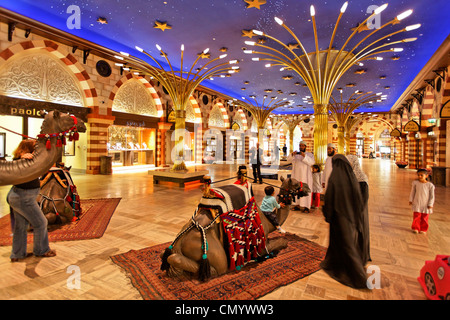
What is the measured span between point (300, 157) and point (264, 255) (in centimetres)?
325

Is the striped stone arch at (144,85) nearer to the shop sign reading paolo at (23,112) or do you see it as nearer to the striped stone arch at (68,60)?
the striped stone arch at (68,60)

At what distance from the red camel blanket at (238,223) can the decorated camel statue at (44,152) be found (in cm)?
162

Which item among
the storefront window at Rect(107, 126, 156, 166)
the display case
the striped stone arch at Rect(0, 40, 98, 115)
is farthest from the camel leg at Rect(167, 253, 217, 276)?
the storefront window at Rect(107, 126, 156, 166)

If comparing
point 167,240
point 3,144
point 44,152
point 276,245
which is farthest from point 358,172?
point 3,144

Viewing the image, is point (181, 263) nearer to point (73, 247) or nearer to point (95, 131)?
point (73, 247)

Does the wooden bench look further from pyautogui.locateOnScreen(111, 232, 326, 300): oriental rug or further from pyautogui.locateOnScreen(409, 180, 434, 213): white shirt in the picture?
Result: pyautogui.locateOnScreen(409, 180, 434, 213): white shirt

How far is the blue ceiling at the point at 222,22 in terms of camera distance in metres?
6.92

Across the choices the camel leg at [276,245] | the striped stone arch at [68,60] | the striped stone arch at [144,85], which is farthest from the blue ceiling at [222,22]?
the camel leg at [276,245]

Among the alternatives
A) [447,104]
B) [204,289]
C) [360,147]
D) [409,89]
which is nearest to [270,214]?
[204,289]

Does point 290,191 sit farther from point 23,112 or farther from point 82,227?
point 23,112

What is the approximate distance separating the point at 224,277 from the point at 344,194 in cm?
150

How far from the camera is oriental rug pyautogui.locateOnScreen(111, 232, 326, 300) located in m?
2.42

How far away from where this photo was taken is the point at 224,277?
273cm

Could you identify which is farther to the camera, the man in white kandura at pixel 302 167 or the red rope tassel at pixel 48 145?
the man in white kandura at pixel 302 167
